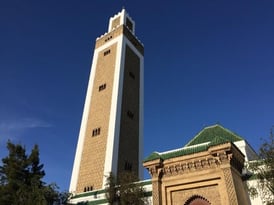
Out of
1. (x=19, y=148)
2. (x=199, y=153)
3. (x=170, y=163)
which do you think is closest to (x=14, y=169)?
(x=19, y=148)

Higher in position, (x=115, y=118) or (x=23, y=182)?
(x=115, y=118)

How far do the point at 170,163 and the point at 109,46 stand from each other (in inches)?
781

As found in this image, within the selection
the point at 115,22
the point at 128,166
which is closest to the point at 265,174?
the point at 128,166

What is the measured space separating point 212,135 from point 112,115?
9722 mm

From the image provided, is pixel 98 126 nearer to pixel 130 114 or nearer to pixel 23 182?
pixel 130 114

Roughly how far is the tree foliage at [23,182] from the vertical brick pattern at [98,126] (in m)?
4.16

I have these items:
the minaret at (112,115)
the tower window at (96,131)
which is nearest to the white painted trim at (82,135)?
the minaret at (112,115)

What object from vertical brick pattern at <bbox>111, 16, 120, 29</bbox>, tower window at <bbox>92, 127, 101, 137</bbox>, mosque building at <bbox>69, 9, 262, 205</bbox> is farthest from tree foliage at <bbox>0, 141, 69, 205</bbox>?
vertical brick pattern at <bbox>111, 16, 120, 29</bbox>

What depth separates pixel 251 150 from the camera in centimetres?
1652

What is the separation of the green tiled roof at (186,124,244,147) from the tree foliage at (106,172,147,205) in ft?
15.2

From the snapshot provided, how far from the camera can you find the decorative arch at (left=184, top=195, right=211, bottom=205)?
38.4ft

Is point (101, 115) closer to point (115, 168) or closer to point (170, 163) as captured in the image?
point (115, 168)

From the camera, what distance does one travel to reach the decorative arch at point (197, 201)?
1172 centimetres

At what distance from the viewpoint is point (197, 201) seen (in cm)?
1194
